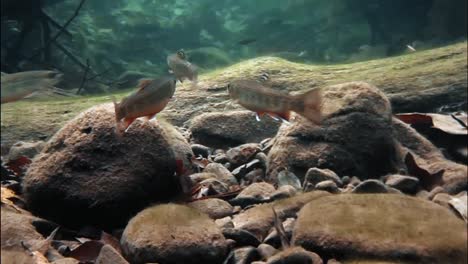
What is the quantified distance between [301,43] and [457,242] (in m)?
28.6

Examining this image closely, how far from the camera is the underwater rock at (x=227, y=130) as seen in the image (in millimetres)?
6590

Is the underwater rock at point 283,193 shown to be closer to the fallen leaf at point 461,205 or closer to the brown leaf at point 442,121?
the fallen leaf at point 461,205

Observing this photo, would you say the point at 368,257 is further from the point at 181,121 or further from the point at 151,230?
the point at 181,121

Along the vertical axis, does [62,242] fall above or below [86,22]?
above

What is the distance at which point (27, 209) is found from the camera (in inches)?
162

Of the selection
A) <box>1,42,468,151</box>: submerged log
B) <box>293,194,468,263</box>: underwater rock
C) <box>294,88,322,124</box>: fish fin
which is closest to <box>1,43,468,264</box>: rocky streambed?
<box>293,194,468,263</box>: underwater rock

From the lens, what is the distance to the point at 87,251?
10.7ft

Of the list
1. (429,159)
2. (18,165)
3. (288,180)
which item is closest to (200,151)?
(288,180)

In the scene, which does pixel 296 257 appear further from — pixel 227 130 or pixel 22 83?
pixel 227 130

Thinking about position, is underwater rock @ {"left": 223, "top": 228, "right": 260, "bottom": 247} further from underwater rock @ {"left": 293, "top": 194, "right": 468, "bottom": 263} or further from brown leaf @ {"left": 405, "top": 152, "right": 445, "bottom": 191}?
brown leaf @ {"left": 405, "top": 152, "right": 445, "bottom": 191}

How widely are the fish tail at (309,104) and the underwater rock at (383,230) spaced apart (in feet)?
2.30

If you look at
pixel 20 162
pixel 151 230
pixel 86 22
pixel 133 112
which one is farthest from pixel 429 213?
pixel 86 22

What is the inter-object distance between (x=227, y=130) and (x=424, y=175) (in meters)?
3.11

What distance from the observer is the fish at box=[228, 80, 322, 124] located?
348 centimetres
